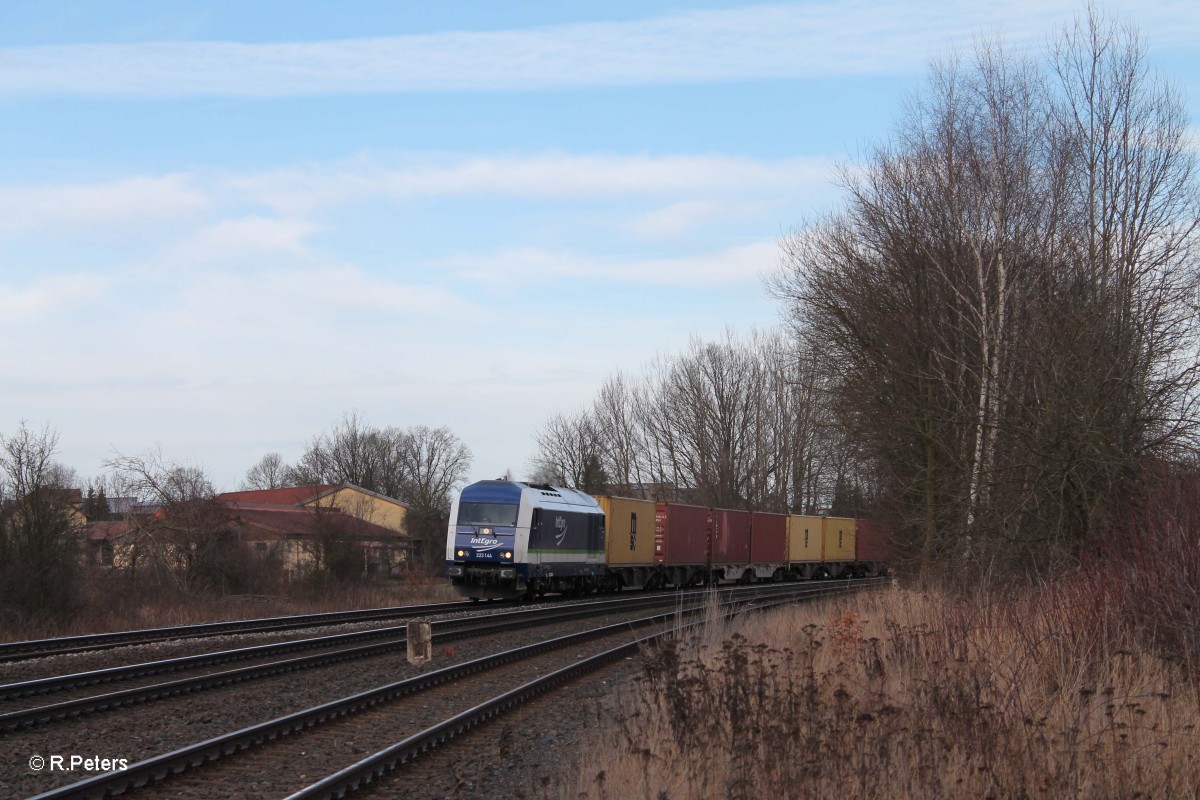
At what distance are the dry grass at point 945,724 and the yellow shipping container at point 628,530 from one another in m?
21.0

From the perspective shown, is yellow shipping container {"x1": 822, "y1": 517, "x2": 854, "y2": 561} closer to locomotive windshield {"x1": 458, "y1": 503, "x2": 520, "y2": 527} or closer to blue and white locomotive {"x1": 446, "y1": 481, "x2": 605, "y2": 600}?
blue and white locomotive {"x1": 446, "y1": 481, "x2": 605, "y2": 600}

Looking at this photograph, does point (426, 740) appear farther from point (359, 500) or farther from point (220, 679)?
point (359, 500)

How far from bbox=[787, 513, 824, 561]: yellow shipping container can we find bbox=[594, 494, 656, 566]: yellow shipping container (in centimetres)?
1068

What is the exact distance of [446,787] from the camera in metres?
7.55

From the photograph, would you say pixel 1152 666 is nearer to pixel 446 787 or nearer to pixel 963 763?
pixel 963 763

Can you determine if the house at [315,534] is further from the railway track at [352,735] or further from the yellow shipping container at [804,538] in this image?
the railway track at [352,735]

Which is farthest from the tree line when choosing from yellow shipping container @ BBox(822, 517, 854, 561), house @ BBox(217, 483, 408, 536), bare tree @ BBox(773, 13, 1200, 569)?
house @ BBox(217, 483, 408, 536)

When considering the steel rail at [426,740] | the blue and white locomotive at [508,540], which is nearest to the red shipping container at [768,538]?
the blue and white locomotive at [508,540]

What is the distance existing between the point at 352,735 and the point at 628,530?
2321cm

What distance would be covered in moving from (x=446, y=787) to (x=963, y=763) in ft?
11.0

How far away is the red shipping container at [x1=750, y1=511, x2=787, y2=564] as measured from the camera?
3997 centimetres

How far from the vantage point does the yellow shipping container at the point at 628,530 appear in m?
31.3

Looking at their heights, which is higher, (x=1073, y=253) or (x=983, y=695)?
(x=1073, y=253)

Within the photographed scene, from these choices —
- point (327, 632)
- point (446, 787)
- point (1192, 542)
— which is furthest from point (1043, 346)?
point (327, 632)
